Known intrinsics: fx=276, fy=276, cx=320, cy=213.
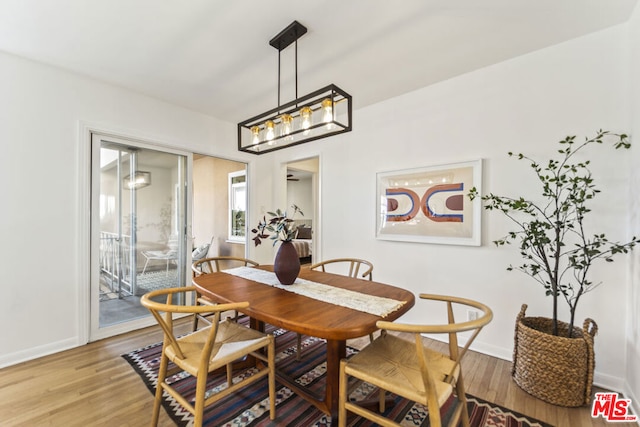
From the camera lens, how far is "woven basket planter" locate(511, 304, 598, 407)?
5.68 ft

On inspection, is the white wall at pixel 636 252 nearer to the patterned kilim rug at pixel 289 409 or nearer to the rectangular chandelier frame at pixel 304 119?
the patterned kilim rug at pixel 289 409

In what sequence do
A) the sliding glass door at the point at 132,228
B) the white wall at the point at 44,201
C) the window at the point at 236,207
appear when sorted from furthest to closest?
the window at the point at 236,207 < the sliding glass door at the point at 132,228 < the white wall at the point at 44,201

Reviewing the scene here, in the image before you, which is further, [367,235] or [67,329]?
[367,235]

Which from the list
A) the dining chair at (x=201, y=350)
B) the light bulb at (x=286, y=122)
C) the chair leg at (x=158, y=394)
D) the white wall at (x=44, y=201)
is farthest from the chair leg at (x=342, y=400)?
the white wall at (x=44, y=201)

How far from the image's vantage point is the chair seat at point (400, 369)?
3.96 feet

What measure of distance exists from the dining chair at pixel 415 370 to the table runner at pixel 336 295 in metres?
0.21

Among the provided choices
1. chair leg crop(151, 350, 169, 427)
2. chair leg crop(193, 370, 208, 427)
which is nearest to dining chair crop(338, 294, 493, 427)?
chair leg crop(193, 370, 208, 427)

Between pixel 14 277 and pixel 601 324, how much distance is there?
4492 mm

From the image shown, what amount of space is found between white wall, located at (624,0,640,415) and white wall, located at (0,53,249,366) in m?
4.16

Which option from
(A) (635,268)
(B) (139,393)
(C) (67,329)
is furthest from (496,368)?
(C) (67,329)

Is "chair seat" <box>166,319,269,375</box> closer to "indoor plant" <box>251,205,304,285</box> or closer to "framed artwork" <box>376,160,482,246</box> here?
"indoor plant" <box>251,205,304,285</box>

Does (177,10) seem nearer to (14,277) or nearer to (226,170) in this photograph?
(14,277)

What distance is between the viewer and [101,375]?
6.79 ft

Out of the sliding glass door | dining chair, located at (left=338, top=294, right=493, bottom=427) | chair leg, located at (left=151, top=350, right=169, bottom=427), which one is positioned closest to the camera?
dining chair, located at (left=338, top=294, right=493, bottom=427)
